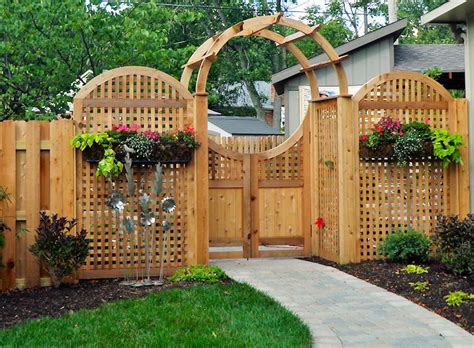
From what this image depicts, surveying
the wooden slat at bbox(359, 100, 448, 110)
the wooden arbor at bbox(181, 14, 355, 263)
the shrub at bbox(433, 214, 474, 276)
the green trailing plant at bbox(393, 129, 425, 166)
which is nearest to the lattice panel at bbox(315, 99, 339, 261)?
the wooden arbor at bbox(181, 14, 355, 263)

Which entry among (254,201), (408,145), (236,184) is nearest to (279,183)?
(254,201)

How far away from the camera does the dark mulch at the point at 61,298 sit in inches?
248

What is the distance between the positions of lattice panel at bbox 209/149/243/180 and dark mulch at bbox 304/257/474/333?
173cm

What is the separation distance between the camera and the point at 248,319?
19.0 ft

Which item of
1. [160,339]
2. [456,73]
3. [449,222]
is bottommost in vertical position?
[160,339]

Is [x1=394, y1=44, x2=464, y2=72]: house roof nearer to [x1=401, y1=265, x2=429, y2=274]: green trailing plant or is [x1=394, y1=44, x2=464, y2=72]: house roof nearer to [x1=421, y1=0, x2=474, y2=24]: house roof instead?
[x1=421, y1=0, x2=474, y2=24]: house roof

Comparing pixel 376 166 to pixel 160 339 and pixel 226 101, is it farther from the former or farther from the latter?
pixel 226 101

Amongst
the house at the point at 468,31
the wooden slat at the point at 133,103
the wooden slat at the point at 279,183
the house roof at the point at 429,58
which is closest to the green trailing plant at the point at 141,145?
the wooden slat at the point at 133,103

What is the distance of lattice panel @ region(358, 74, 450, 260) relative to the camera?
905 centimetres

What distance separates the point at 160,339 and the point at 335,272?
12.0 ft

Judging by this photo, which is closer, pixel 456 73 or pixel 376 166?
pixel 376 166

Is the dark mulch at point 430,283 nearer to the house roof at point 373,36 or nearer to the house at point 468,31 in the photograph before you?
the house at point 468,31

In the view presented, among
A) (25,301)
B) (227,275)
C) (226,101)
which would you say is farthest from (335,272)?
(226,101)

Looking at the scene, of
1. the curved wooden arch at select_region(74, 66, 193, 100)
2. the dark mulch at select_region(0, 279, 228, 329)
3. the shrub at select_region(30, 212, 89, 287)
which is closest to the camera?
the dark mulch at select_region(0, 279, 228, 329)
